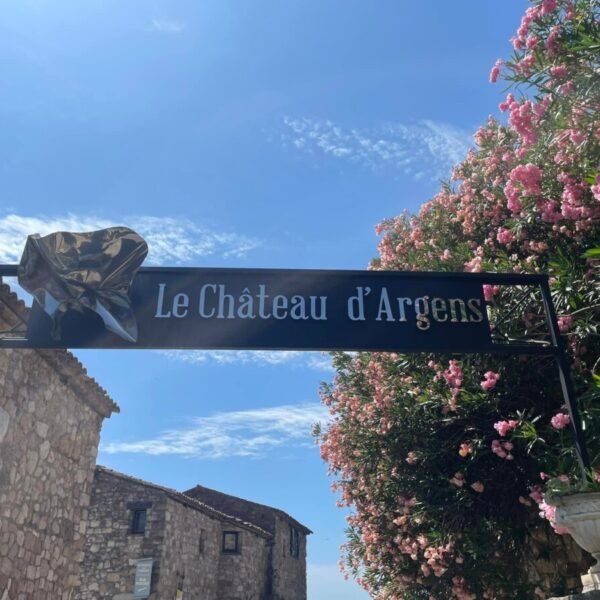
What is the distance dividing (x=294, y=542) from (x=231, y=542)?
25.1 ft

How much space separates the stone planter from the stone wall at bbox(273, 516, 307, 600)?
Answer: 2391cm

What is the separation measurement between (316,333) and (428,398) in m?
2.78

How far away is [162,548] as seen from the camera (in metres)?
17.2

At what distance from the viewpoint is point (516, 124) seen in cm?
590

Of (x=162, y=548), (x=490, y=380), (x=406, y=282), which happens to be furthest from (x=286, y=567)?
(x=406, y=282)

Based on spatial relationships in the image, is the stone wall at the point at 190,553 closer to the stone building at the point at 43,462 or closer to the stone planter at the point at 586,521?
the stone building at the point at 43,462

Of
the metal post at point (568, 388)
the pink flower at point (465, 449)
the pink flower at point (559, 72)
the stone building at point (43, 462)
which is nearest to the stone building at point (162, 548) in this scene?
the stone building at point (43, 462)

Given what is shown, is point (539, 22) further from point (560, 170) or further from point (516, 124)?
point (560, 170)

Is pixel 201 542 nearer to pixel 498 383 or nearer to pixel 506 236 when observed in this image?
pixel 498 383

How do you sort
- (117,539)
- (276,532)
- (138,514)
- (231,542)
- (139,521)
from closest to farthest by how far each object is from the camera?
(117,539) → (139,521) → (138,514) → (231,542) → (276,532)

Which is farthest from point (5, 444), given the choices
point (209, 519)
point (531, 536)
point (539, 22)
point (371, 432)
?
point (209, 519)

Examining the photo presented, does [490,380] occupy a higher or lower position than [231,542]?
lower

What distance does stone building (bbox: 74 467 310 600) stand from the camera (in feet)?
55.5

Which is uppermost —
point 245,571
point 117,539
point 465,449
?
point 117,539
